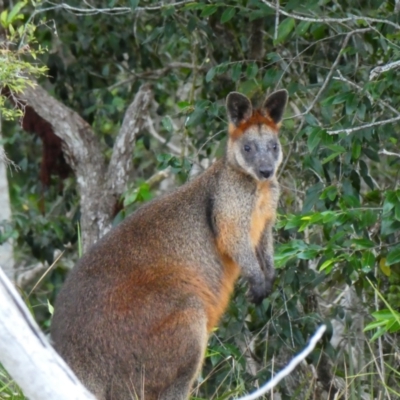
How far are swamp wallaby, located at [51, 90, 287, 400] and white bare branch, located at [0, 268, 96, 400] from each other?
6.34 feet

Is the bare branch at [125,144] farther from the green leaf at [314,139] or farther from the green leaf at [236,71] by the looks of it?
the green leaf at [314,139]

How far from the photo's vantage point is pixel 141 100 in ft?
24.1

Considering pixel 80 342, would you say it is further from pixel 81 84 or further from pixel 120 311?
pixel 81 84

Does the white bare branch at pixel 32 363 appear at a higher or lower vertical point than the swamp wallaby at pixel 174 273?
higher

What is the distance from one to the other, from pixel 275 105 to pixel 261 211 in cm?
64

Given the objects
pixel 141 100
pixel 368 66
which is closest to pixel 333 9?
pixel 368 66

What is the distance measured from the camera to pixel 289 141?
6.84 m

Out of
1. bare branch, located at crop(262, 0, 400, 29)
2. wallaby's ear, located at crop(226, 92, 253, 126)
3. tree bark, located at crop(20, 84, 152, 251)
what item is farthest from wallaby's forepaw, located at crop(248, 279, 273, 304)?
tree bark, located at crop(20, 84, 152, 251)

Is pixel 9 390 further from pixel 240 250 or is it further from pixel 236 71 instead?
pixel 236 71

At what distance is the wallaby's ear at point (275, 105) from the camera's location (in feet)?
18.4

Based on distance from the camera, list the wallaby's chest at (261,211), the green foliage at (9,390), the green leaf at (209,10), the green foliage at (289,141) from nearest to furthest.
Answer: the green foliage at (9,390)
the green foliage at (289,141)
the wallaby's chest at (261,211)
the green leaf at (209,10)

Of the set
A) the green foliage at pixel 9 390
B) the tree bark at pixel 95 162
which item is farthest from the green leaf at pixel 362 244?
the tree bark at pixel 95 162

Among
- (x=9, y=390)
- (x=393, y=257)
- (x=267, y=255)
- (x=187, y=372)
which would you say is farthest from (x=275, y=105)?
(x=9, y=390)

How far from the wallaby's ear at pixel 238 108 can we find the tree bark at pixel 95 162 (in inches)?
67.7
